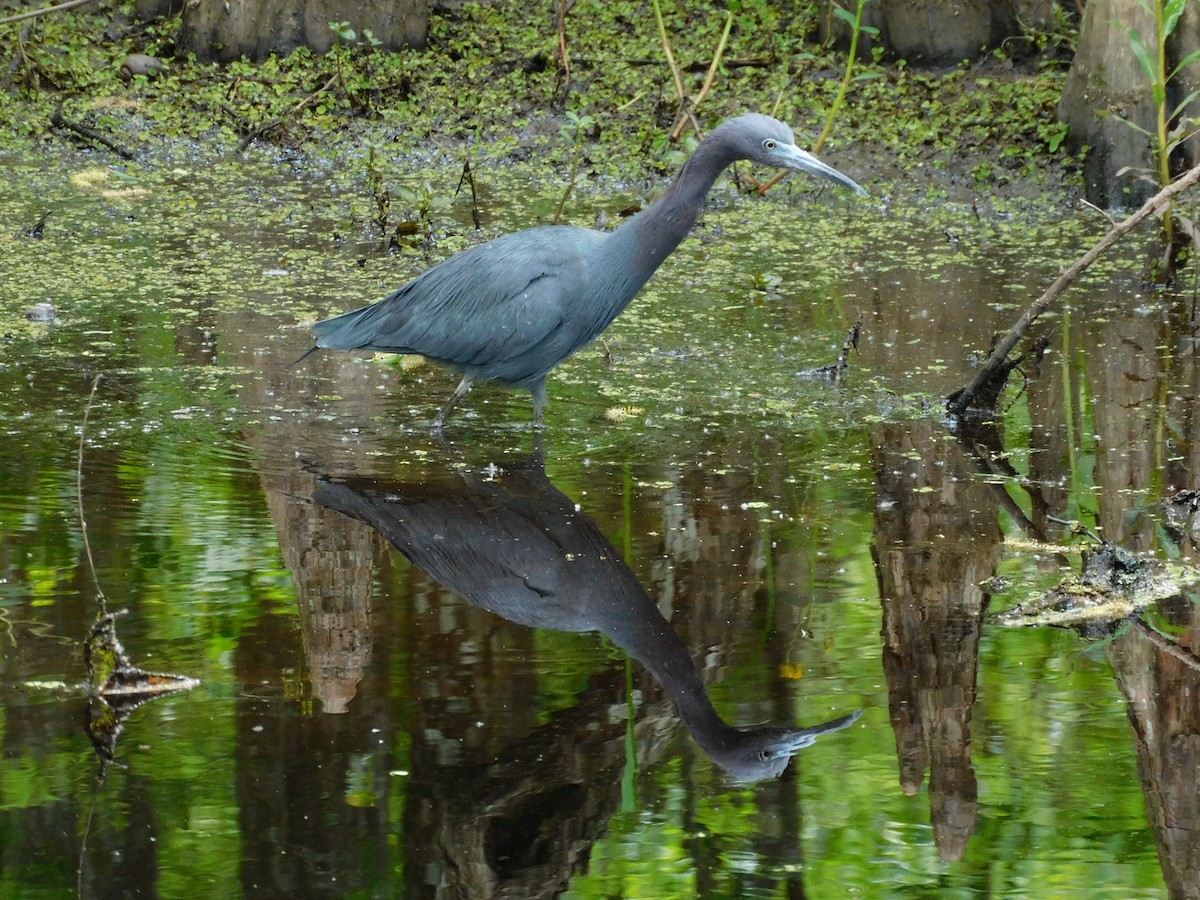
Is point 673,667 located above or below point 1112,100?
below

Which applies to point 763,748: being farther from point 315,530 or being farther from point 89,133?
point 89,133

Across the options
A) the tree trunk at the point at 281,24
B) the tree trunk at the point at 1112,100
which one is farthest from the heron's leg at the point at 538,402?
the tree trunk at the point at 281,24

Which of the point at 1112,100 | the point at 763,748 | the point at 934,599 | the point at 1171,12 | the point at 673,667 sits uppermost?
the point at 1112,100

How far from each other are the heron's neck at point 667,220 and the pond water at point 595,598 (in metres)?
0.59

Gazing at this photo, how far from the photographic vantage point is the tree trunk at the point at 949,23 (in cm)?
933

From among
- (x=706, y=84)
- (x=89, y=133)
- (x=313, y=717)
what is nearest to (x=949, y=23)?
(x=706, y=84)

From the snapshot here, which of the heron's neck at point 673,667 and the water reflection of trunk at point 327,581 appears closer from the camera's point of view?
the heron's neck at point 673,667

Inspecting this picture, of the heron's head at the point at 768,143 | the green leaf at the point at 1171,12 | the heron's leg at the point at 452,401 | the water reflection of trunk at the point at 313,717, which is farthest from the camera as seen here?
the green leaf at the point at 1171,12

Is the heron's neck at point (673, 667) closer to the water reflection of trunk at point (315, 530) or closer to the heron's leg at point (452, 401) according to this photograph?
the water reflection of trunk at point (315, 530)

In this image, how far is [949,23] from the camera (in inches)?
369

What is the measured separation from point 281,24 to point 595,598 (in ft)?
22.6

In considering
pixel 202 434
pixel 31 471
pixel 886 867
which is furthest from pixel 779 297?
pixel 886 867

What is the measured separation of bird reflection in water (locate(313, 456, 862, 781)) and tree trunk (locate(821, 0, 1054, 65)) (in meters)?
5.45

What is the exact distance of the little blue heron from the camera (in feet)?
16.9
